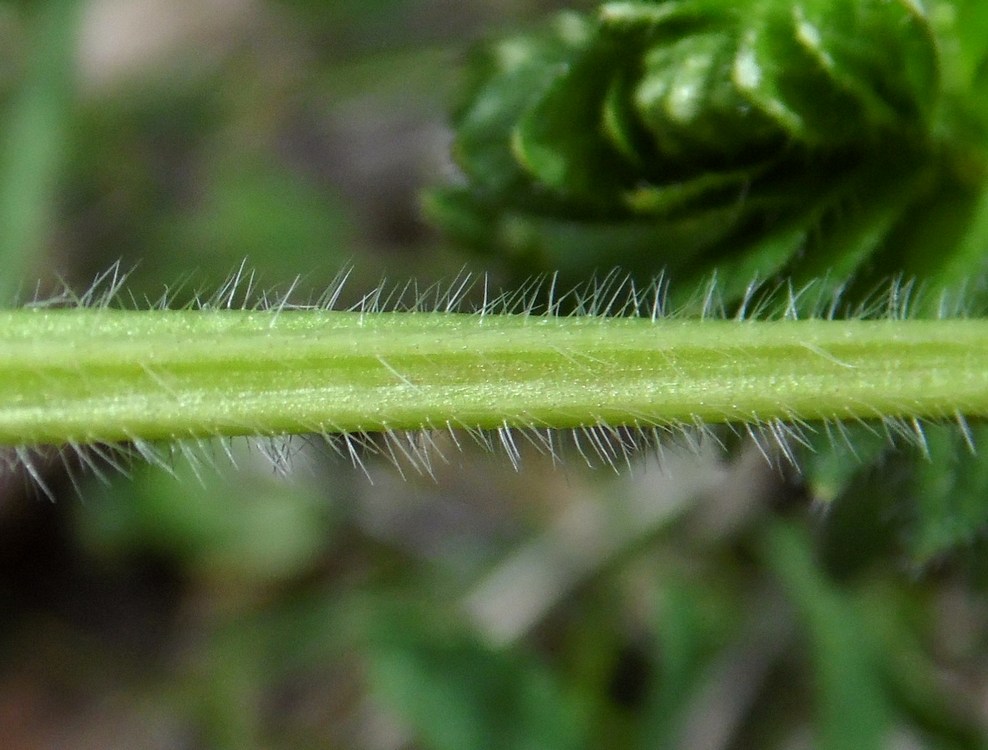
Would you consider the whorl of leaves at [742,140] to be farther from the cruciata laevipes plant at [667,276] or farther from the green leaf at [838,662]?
the green leaf at [838,662]

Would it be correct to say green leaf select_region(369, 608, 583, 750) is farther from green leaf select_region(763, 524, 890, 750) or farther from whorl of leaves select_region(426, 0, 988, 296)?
whorl of leaves select_region(426, 0, 988, 296)

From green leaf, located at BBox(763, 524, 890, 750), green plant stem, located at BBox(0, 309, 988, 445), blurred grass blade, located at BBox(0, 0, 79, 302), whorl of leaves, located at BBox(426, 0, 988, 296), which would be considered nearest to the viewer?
green plant stem, located at BBox(0, 309, 988, 445)

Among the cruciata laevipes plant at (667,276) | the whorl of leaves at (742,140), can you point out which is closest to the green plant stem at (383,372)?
the cruciata laevipes plant at (667,276)

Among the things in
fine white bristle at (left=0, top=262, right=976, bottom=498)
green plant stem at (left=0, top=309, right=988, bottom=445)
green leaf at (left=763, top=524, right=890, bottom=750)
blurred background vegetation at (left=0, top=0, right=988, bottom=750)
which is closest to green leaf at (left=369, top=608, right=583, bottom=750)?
blurred background vegetation at (left=0, top=0, right=988, bottom=750)

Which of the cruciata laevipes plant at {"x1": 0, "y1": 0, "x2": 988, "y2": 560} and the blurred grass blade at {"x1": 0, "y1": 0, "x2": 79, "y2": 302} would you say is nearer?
the cruciata laevipes plant at {"x1": 0, "y1": 0, "x2": 988, "y2": 560}

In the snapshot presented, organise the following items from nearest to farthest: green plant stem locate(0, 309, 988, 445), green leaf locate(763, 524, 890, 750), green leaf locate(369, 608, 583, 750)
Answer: green plant stem locate(0, 309, 988, 445)
green leaf locate(763, 524, 890, 750)
green leaf locate(369, 608, 583, 750)

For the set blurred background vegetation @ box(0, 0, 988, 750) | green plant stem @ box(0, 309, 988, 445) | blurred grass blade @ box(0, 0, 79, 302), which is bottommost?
blurred background vegetation @ box(0, 0, 988, 750)
